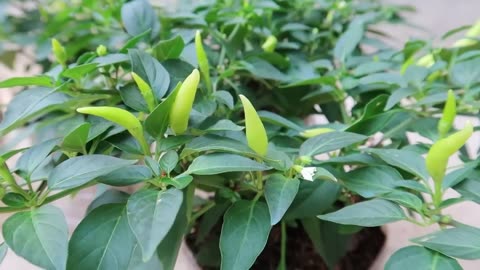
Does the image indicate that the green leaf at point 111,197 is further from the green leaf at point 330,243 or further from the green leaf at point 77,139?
the green leaf at point 330,243

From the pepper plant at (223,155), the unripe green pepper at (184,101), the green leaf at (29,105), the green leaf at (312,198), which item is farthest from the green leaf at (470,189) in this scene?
the green leaf at (29,105)

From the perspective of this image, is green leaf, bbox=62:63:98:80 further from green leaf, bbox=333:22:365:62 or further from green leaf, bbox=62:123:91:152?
green leaf, bbox=333:22:365:62

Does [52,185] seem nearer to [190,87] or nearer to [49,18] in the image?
[190,87]

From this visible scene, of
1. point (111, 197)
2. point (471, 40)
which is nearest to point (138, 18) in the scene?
point (111, 197)

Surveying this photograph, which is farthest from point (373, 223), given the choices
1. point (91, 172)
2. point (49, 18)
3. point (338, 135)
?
point (49, 18)

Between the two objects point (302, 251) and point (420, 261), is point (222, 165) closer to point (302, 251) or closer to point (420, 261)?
point (420, 261)
